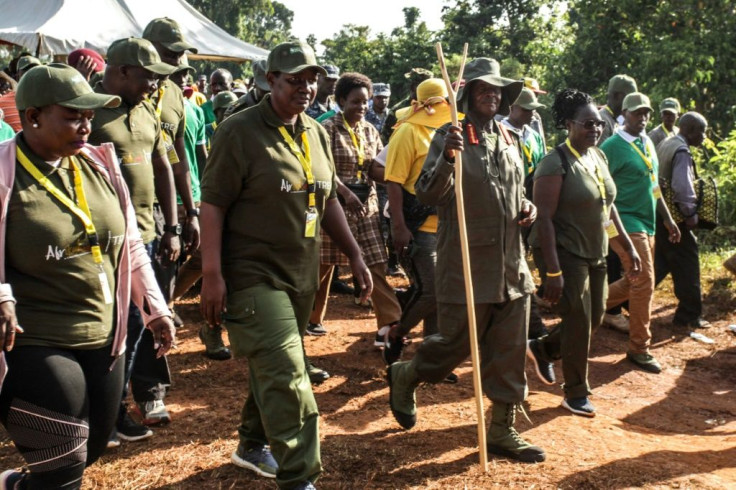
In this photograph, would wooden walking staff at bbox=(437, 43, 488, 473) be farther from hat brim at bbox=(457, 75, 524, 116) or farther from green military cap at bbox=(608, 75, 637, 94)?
green military cap at bbox=(608, 75, 637, 94)

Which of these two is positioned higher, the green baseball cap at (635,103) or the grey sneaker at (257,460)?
the green baseball cap at (635,103)

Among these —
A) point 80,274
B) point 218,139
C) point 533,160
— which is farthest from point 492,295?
point 533,160

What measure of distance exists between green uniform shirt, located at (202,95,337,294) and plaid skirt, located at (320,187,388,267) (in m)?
2.50

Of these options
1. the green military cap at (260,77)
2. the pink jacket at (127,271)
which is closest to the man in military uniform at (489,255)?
the pink jacket at (127,271)

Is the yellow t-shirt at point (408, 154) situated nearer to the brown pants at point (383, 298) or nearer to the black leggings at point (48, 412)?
the brown pants at point (383, 298)

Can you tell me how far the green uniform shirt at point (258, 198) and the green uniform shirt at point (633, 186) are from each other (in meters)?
4.13

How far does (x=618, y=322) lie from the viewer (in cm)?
861

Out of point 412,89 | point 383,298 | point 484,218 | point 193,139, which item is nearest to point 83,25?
point 412,89

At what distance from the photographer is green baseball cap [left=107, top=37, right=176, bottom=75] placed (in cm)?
448

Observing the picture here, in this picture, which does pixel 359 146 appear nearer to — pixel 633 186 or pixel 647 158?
pixel 633 186

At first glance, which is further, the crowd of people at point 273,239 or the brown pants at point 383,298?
the brown pants at point 383,298

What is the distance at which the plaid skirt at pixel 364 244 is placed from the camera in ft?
21.7

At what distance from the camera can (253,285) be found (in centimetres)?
396

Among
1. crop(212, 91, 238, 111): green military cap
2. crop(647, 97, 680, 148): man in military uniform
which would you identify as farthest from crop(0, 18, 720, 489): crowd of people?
crop(647, 97, 680, 148): man in military uniform
